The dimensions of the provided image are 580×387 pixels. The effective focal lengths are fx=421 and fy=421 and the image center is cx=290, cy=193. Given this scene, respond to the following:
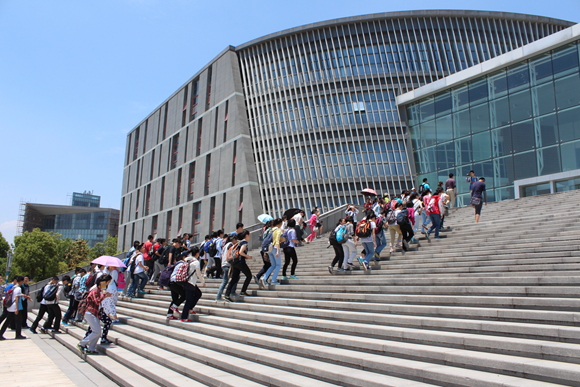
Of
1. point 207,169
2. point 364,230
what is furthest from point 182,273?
point 207,169

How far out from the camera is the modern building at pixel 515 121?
65.2ft

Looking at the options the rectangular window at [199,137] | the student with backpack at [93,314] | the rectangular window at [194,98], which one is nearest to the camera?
the student with backpack at [93,314]

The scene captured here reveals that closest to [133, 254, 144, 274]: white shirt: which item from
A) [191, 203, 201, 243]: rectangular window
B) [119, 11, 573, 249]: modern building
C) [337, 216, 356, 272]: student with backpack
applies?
[337, 216, 356, 272]: student with backpack

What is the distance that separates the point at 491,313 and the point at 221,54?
4252cm

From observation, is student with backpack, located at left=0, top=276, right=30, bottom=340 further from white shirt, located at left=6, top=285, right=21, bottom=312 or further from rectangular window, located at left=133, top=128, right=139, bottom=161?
rectangular window, located at left=133, top=128, right=139, bottom=161

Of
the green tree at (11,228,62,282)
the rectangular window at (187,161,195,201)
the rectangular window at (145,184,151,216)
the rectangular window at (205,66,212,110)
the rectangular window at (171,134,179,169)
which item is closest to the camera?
the rectangular window at (205,66,212,110)

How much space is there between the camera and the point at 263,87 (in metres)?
39.9

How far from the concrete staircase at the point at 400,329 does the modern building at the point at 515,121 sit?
10773 millimetres

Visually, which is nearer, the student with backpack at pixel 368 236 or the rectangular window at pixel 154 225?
the student with backpack at pixel 368 236

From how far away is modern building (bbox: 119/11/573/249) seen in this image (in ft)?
116

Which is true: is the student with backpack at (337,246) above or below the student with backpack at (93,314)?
above

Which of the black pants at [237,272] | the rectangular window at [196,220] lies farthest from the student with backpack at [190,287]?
the rectangular window at [196,220]

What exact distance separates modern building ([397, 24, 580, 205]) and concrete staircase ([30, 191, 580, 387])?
1077 cm

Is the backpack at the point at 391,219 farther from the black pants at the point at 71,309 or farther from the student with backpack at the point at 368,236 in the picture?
the black pants at the point at 71,309
